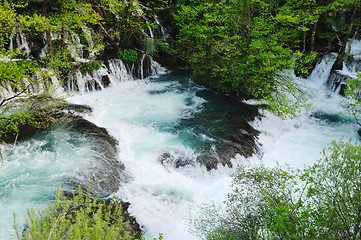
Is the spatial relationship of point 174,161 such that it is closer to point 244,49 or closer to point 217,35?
point 244,49

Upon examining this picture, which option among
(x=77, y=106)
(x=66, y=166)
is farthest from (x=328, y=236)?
(x=77, y=106)

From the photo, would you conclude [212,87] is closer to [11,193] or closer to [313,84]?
[313,84]

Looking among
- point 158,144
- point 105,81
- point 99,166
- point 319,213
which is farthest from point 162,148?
point 105,81

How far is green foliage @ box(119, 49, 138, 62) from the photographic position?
17844 mm

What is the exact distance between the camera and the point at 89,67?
15633mm

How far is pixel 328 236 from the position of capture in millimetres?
4090

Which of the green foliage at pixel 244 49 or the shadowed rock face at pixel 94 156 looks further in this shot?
the green foliage at pixel 244 49

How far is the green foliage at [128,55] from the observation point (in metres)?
17.8

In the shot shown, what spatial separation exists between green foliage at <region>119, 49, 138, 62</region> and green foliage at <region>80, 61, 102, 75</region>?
2166 millimetres

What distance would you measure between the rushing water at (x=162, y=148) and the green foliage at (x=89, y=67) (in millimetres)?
1543

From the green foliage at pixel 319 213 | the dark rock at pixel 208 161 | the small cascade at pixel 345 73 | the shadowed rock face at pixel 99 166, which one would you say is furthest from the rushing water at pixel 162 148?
the green foliage at pixel 319 213

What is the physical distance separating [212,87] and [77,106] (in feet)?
29.4

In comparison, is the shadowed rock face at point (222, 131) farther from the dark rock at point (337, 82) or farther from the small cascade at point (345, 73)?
the small cascade at point (345, 73)

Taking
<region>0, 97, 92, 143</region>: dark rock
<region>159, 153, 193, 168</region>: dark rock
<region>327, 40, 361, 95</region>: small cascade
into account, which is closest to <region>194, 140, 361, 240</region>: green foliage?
<region>159, 153, 193, 168</region>: dark rock
